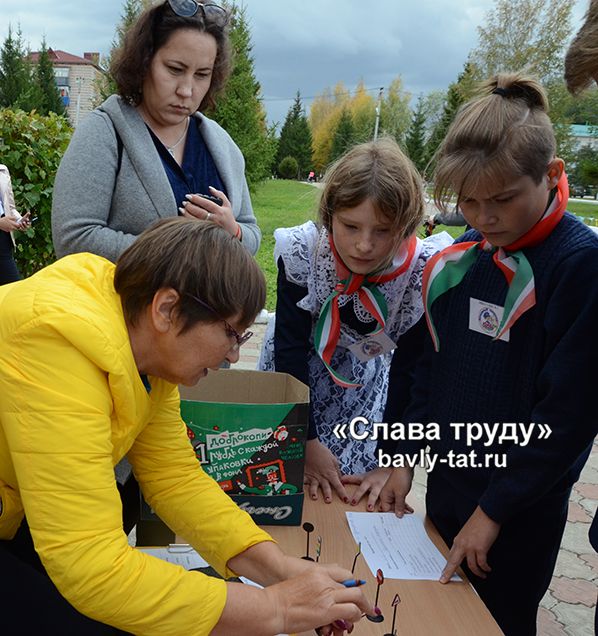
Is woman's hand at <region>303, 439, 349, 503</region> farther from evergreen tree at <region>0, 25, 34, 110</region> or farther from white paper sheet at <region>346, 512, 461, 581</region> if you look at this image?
evergreen tree at <region>0, 25, 34, 110</region>

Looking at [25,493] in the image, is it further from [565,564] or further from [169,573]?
[565,564]

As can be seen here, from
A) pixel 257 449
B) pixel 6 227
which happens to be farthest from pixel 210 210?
pixel 6 227

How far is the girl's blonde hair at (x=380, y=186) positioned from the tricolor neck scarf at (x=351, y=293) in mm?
89

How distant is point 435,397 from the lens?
66.9 inches

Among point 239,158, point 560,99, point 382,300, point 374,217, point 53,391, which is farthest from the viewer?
point 560,99

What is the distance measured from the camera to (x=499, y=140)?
1412 millimetres

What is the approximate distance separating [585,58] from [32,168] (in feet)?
17.1

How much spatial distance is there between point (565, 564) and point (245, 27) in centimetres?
1377

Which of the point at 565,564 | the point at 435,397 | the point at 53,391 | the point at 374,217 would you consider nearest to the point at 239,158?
the point at 374,217

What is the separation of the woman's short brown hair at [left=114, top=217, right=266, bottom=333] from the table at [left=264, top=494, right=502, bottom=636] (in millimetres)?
595

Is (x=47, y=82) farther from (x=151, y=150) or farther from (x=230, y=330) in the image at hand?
(x=230, y=330)

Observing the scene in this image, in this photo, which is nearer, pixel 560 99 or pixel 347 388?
pixel 347 388

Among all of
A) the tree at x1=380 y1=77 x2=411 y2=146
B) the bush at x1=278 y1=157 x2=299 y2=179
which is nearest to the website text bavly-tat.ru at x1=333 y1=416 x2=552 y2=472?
the tree at x1=380 y1=77 x2=411 y2=146

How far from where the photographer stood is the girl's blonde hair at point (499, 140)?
4.63 feet
